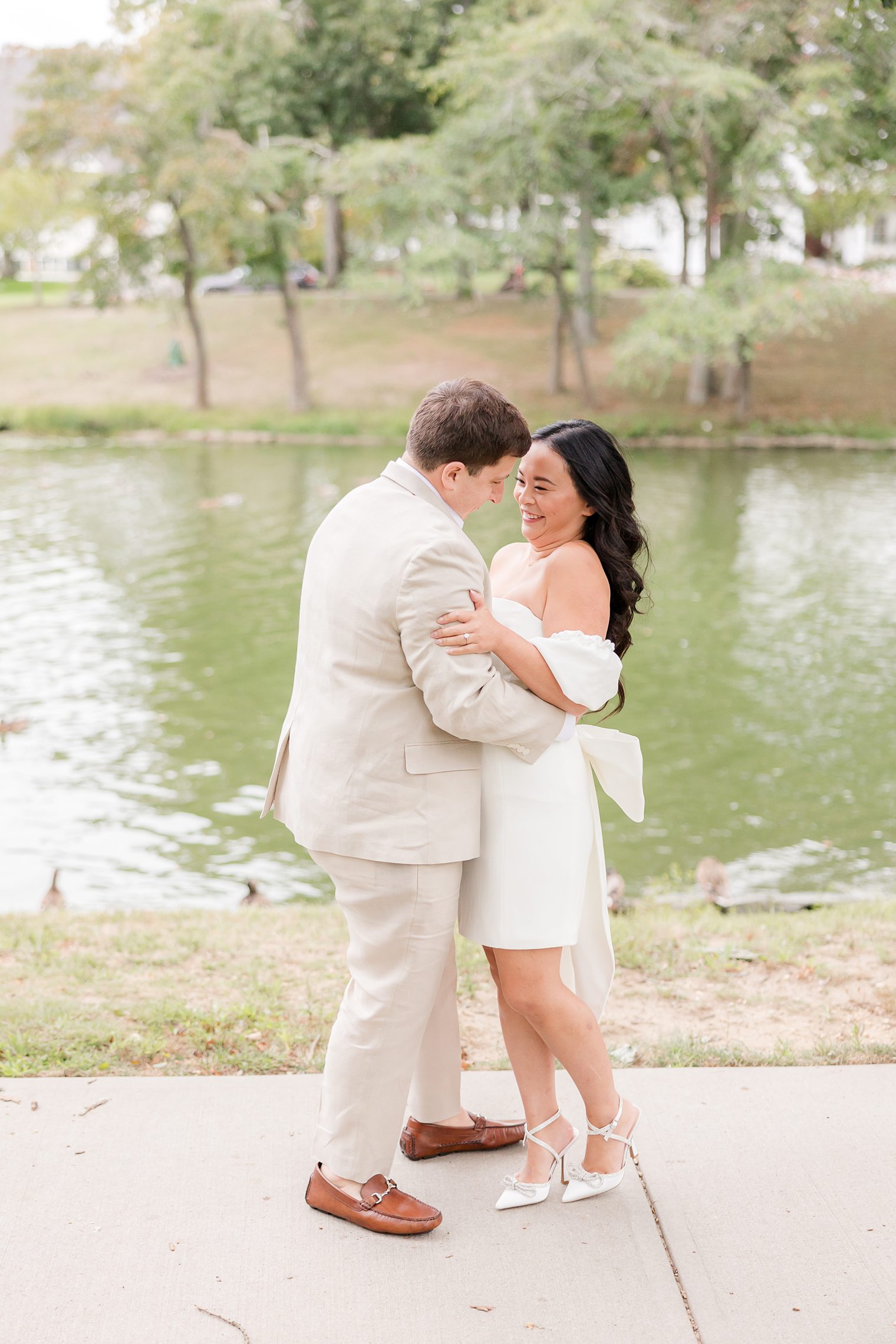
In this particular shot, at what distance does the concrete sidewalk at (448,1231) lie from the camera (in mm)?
2721

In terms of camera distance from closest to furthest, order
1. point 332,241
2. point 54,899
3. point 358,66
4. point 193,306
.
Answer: point 54,899 → point 193,306 → point 358,66 → point 332,241

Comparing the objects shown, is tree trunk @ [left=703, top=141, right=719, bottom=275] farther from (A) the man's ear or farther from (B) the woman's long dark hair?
(A) the man's ear

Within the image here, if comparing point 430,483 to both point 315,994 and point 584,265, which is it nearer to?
point 315,994

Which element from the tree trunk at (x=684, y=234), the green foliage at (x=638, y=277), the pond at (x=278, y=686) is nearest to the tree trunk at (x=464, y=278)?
the green foliage at (x=638, y=277)

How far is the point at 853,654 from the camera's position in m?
12.8

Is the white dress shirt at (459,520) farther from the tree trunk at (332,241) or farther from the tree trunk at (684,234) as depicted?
the tree trunk at (332,241)

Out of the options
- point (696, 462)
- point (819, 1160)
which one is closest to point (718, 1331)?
point (819, 1160)

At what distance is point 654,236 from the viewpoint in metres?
60.5

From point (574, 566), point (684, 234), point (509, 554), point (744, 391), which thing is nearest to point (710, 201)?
point (684, 234)

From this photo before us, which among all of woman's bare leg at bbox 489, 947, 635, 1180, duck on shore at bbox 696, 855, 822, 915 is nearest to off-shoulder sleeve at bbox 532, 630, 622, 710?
woman's bare leg at bbox 489, 947, 635, 1180

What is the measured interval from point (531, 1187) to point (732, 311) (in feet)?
80.6

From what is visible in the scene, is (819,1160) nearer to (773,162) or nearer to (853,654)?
(853,654)

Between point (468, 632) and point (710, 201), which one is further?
point (710, 201)

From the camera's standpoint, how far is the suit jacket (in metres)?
2.83
